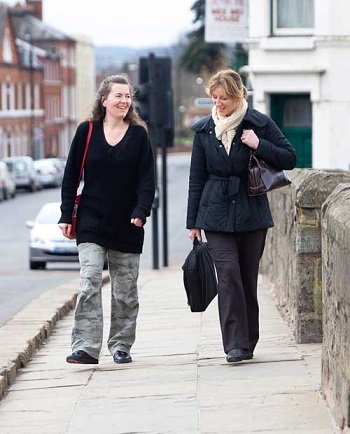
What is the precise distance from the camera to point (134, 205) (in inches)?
354

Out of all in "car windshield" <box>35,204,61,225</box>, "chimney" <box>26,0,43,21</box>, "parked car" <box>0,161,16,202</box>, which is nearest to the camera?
"car windshield" <box>35,204,61,225</box>

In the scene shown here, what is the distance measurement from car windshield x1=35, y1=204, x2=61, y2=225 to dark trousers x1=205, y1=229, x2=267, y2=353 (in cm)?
1979

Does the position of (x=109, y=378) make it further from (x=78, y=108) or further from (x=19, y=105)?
(x=78, y=108)

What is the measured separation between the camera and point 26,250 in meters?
35.2

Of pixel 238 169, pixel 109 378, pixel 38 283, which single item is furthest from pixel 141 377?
pixel 38 283

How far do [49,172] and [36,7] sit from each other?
46939 millimetres

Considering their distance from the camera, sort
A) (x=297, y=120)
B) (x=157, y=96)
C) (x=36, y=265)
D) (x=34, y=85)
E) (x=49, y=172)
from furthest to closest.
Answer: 1. (x=34, y=85)
2. (x=49, y=172)
3. (x=36, y=265)
4. (x=297, y=120)
5. (x=157, y=96)

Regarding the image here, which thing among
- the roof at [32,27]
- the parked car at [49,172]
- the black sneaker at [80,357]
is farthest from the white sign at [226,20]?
the roof at [32,27]

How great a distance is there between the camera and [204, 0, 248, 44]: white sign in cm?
2528

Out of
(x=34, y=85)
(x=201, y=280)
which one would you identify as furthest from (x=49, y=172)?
(x=201, y=280)

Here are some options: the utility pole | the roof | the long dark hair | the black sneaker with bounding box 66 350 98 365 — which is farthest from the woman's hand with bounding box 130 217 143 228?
the roof

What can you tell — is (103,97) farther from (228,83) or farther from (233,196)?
(233,196)

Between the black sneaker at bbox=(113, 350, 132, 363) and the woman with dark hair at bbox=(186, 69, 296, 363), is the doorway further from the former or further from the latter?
the woman with dark hair at bbox=(186, 69, 296, 363)

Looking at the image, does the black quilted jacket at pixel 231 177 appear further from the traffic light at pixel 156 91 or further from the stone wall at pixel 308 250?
the traffic light at pixel 156 91
